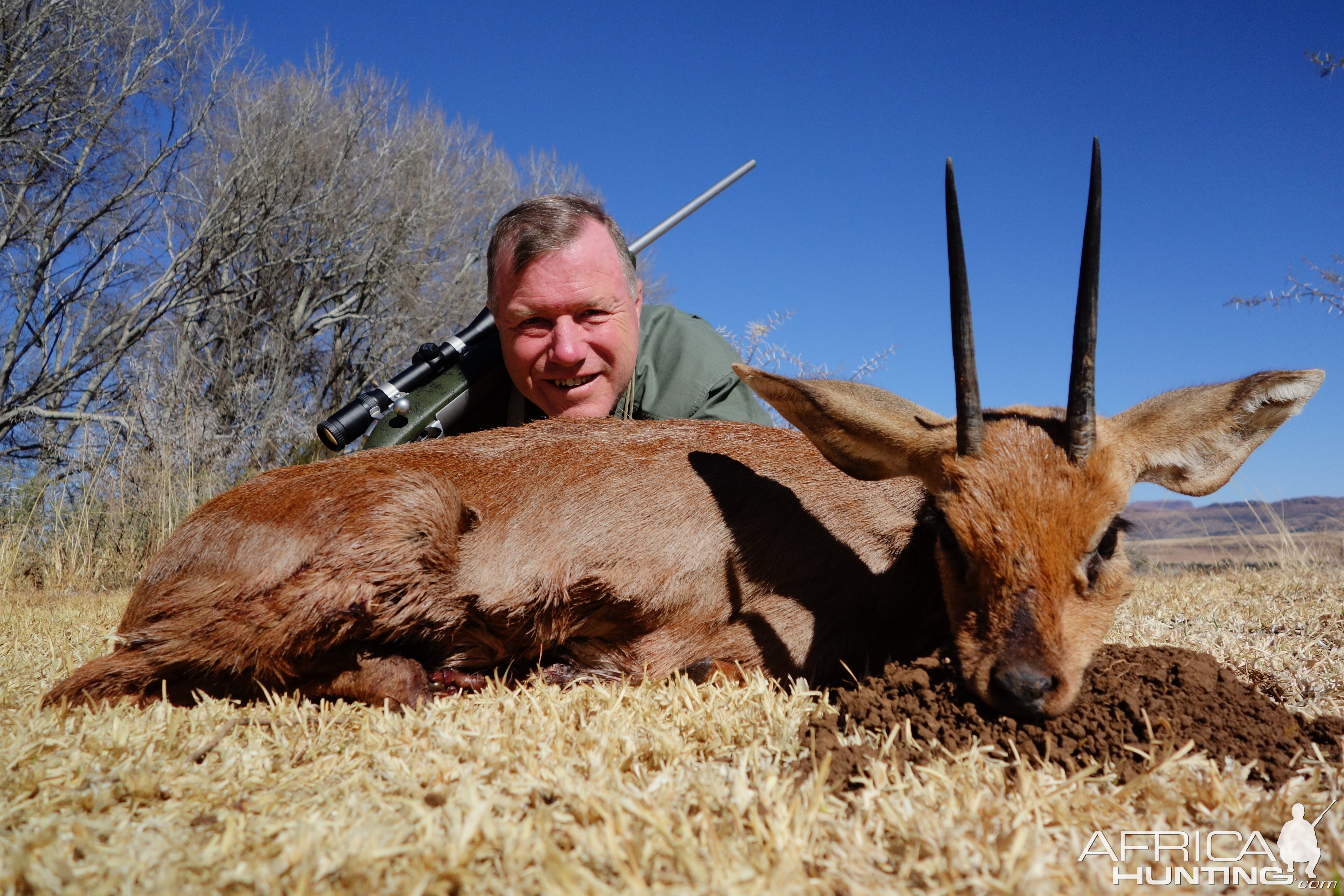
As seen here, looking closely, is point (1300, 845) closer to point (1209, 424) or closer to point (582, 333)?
point (1209, 424)

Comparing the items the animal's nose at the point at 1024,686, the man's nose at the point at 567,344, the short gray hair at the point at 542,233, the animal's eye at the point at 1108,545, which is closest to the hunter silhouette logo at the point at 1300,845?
the animal's nose at the point at 1024,686

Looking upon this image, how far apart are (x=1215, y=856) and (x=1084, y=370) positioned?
4.75ft

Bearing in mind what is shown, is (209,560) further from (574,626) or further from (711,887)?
(711,887)

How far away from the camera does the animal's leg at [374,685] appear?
9.79 feet

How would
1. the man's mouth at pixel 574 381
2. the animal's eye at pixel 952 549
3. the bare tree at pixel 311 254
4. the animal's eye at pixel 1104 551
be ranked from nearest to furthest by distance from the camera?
the animal's eye at pixel 1104 551, the animal's eye at pixel 952 549, the man's mouth at pixel 574 381, the bare tree at pixel 311 254

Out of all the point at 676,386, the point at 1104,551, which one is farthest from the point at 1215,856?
the point at 676,386

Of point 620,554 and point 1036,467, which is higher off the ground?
point 1036,467

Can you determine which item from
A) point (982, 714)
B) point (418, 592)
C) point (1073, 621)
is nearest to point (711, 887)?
point (982, 714)

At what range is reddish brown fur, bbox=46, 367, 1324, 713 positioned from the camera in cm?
283

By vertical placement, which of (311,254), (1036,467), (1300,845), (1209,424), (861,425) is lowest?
(1300,845)

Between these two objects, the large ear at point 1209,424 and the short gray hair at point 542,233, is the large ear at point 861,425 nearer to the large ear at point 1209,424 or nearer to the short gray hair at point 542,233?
the large ear at point 1209,424

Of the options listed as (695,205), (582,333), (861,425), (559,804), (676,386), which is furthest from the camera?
(695,205)

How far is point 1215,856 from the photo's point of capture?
158cm

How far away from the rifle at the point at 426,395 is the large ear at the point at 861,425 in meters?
3.00
